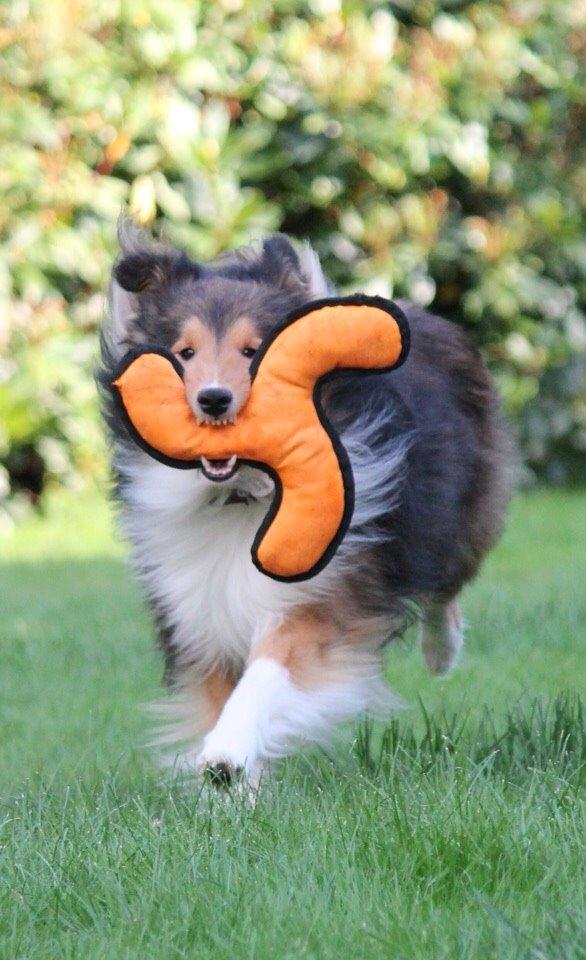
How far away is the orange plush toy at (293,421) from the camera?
11.5ft

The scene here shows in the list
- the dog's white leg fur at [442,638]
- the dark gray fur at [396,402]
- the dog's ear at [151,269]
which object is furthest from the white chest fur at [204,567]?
the dog's white leg fur at [442,638]

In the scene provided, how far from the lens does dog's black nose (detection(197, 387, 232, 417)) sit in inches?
141

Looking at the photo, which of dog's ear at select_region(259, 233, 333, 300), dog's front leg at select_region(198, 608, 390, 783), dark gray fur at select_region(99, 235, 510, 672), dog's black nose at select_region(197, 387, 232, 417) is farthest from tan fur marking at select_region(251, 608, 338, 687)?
dog's ear at select_region(259, 233, 333, 300)

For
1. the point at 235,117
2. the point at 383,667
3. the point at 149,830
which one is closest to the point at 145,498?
the point at 383,667

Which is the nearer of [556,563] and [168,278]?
[168,278]

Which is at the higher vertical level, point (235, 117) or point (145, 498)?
point (235, 117)

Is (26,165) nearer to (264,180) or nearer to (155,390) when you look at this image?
(264,180)

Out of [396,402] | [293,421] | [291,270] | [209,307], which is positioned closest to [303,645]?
[293,421]

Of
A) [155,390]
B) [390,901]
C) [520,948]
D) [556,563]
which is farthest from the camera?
[556,563]

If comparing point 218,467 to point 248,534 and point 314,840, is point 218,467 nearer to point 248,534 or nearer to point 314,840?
point 248,534

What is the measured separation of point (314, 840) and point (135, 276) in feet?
5.61

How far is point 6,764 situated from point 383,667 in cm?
109

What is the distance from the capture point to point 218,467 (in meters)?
3.67

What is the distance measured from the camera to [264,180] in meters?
10.2
